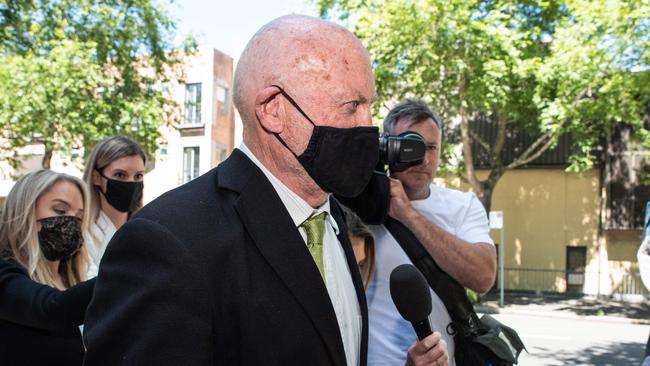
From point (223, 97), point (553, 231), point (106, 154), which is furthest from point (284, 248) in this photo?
point (223, 97)


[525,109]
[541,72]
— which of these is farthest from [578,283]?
[541,72]

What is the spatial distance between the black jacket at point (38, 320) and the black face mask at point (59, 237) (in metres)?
0.22

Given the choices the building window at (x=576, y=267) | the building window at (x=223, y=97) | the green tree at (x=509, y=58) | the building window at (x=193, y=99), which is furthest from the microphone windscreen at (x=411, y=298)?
the building window at (x=223, y=97)

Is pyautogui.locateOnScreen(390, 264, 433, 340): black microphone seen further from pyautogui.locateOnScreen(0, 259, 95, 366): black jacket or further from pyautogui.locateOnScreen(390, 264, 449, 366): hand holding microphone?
pyautogui.locateOnScreen(0, 259, 95, 366): black jacket

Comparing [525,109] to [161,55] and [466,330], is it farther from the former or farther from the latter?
[466,330]

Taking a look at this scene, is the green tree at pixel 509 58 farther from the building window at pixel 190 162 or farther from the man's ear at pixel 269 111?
the building window at pixel 190 162

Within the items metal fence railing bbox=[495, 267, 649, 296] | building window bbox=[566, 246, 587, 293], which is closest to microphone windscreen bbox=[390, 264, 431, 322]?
metal fence railing bbox=[495, 267, 649, 296]

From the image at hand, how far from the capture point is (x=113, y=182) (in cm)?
388

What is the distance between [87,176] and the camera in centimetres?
390

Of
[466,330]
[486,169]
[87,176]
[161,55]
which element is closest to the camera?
[466,330]

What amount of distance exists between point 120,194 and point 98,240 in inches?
14.0

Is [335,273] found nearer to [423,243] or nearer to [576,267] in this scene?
[423,243]

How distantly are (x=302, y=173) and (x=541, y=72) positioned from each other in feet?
50.5

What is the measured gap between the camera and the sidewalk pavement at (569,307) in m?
17.7
